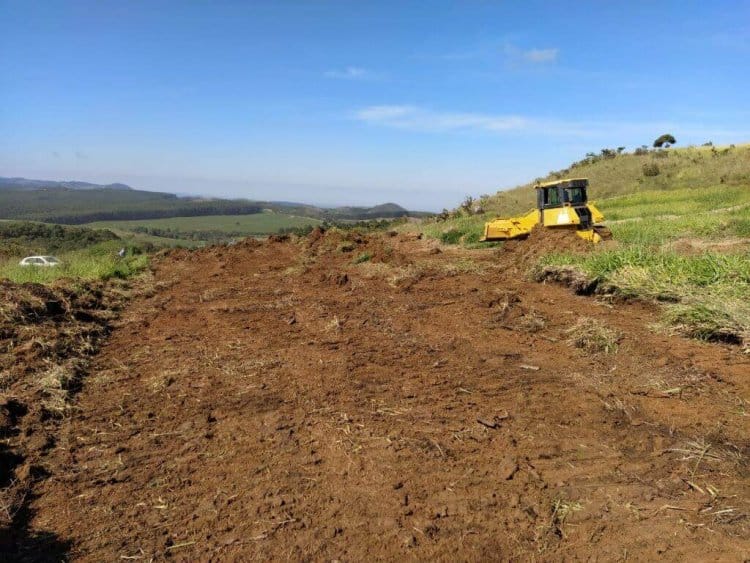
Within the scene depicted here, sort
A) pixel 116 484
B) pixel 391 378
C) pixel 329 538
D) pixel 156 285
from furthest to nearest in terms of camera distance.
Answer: pixel 156 285 → pixel 391 378 → pixel 116 484 → pixel 329 538

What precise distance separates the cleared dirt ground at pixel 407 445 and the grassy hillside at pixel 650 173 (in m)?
23.8

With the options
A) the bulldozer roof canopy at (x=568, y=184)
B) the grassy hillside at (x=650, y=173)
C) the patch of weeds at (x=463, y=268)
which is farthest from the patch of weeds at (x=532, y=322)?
the grassy hillside at (x=650, y=173)

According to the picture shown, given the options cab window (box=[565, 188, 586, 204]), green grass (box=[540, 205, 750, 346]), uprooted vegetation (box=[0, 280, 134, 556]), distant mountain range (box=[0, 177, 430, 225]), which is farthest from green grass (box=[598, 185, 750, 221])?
distant mountain range (box=[0, 177, 430, 225])

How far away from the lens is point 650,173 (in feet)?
102

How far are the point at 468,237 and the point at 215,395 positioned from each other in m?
13.8

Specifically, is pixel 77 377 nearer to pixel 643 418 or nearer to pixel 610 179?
pixel 643 418

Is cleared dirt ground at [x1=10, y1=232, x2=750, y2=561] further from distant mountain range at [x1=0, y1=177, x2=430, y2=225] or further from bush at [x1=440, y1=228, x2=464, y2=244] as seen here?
distant mountain range at [x1=0, y1=177, x2=430, y2=225]

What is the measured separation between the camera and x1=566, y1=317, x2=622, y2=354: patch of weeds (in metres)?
5.52

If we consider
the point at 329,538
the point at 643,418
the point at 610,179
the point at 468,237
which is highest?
the point at 610,179

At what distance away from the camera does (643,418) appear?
159 inches

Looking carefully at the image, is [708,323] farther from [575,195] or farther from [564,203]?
[575,195]

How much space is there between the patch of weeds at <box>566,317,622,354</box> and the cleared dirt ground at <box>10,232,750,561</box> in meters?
0.12

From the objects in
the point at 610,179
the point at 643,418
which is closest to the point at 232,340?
the point at 643,418

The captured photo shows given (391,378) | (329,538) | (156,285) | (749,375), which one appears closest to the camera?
(329,538)
